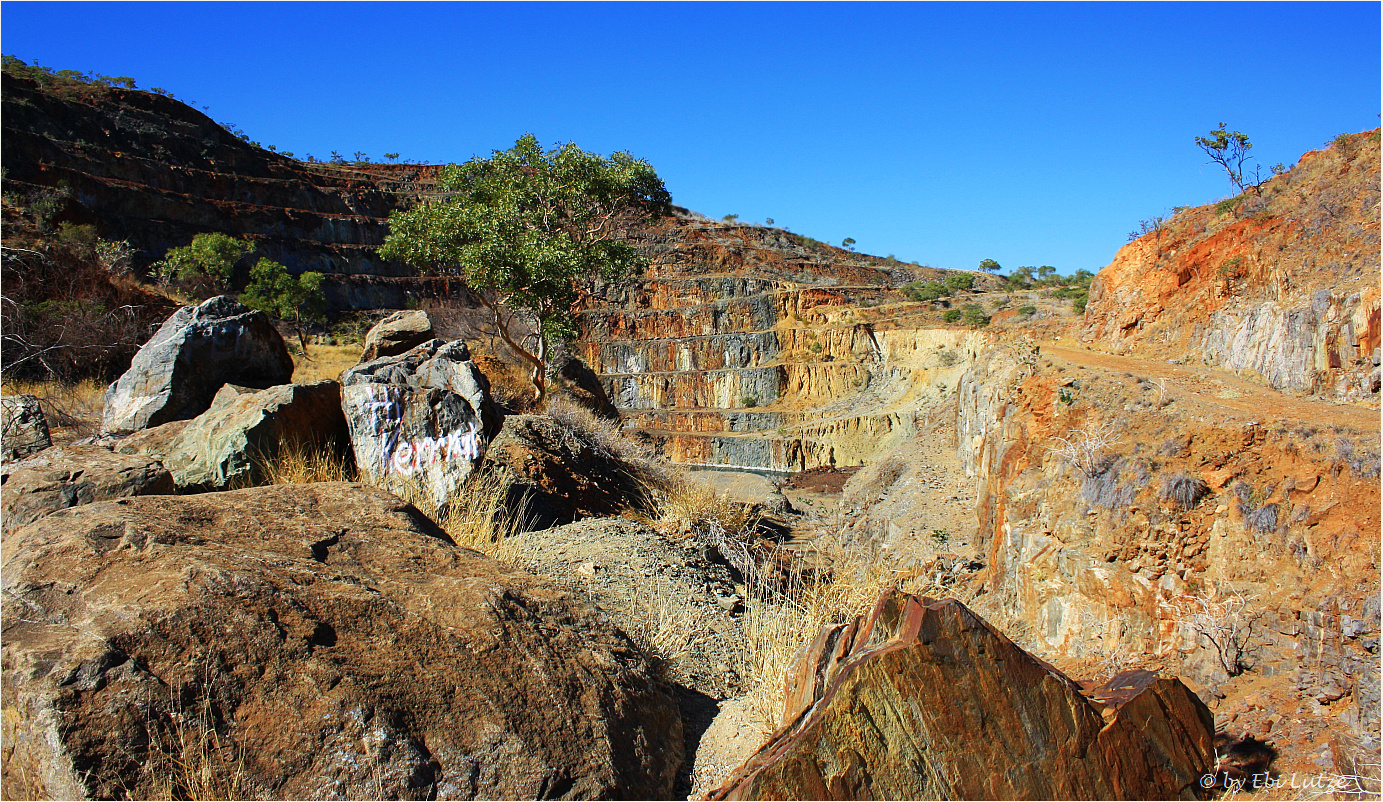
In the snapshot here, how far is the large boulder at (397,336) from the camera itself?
1003cm

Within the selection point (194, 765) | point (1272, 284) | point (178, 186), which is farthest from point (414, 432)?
point (178, 186)

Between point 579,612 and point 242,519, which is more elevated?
point 242,519

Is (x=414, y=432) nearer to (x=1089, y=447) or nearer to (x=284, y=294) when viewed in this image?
(x=1089, y=447)

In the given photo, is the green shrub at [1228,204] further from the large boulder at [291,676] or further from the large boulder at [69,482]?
the large boulder at [69,482]

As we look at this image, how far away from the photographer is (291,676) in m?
2.32

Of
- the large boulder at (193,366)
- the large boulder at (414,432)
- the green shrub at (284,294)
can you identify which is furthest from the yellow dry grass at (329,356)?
the large boulder at (414,432)

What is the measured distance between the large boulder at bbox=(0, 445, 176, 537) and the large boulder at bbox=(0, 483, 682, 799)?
49.8 inches

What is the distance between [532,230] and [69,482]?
1135cm

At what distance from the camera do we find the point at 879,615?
2.77 m

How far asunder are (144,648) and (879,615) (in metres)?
2.38

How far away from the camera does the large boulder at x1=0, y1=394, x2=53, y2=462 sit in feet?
18.3

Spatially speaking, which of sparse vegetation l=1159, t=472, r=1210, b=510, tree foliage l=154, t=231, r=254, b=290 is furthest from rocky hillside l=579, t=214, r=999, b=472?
sparse vegetation l=1159, t=472, r=1210, b=510

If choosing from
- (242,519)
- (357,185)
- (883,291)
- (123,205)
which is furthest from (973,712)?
(357,185)

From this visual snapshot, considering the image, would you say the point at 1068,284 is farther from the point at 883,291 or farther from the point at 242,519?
the point at 242,519
